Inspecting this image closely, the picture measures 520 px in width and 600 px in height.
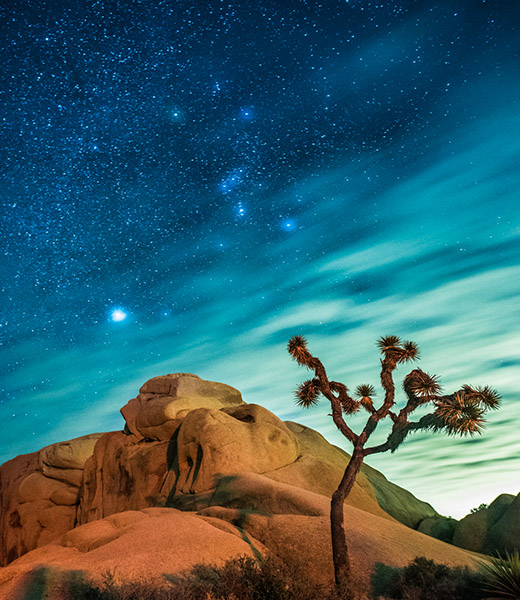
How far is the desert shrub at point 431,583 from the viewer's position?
12.8 metres

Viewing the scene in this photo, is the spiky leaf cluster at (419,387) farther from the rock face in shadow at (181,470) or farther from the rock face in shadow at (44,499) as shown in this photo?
the rock face in shadow at (44,499)

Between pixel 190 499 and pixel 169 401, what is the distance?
11.1 meters

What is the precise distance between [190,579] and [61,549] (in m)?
8.00

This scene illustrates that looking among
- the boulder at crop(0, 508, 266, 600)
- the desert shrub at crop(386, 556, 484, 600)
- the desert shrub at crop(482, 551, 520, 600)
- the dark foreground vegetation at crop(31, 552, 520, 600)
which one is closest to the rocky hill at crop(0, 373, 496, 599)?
the boulder at crop(0, 508, 266, 600)

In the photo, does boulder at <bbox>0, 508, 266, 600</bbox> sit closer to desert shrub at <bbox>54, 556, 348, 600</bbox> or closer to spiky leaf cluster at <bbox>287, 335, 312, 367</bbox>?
desert shrub at <bbox>54, 556, 348, 600</bbox>

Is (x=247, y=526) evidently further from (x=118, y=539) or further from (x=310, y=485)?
(x=310, y=485)

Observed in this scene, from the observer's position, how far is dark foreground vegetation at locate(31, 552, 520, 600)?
11.0 meters

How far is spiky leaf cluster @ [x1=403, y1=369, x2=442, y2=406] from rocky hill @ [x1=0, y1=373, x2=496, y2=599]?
4.88 m

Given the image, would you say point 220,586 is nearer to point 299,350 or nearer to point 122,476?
point 299,350

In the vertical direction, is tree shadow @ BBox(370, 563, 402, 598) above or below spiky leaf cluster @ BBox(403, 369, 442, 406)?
below

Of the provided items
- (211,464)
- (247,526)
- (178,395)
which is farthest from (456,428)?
(178,395)

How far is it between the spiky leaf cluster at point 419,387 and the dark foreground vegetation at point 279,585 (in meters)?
4.55

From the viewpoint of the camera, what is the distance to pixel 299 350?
55.7ft

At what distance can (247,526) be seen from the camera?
1702 centimetres
